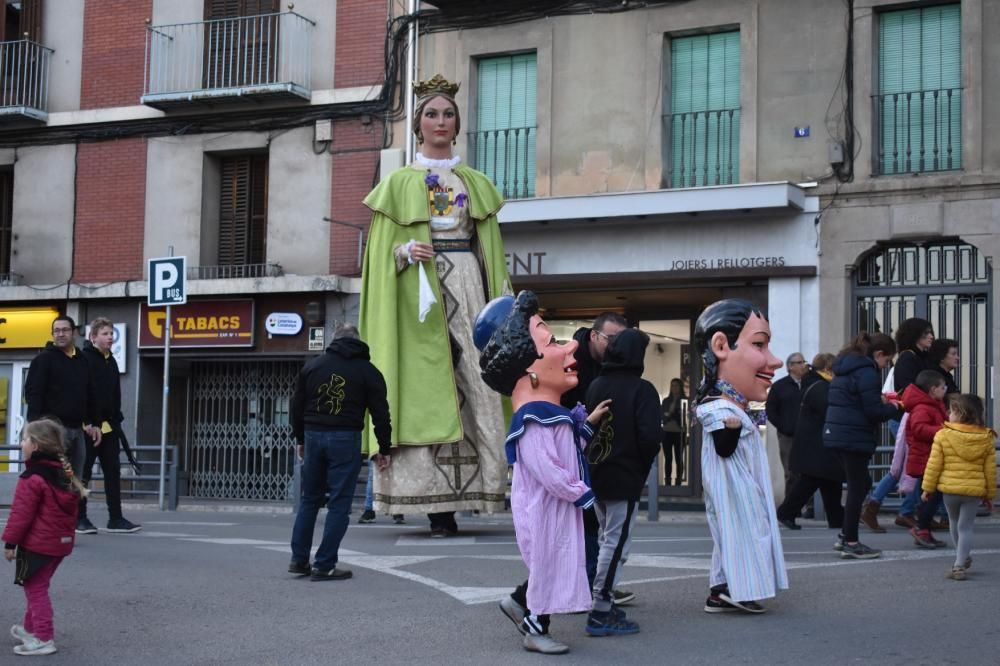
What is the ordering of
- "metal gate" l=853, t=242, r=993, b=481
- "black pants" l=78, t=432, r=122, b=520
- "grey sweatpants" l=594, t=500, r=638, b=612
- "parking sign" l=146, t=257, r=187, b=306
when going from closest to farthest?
1. "grey sweatpants" l=594, t=500, r=638, b=612
2. "black pants" l=78, t=432, r=122, b=520
3. "parking sign" l=146, t=257, r=187, b=306
4. "metal gate" l=853, t=242, r=993, b=481

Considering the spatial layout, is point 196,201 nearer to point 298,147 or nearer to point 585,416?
point 298,147

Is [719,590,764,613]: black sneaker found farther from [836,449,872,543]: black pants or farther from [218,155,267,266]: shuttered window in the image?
[218,155,267,266]: shuttered window

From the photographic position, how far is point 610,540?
7.11 m

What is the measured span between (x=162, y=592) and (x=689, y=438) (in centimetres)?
1259

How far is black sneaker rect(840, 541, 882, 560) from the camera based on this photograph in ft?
31.6

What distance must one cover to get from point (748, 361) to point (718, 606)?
3.97 ft

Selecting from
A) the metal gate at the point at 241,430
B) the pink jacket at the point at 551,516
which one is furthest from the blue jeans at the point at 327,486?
the metal gate at the point at 241,430

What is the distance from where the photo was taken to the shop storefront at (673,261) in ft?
61.5

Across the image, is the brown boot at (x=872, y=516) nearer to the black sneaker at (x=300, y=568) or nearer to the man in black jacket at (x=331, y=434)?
the man in black jacket at (x=331, y=434)

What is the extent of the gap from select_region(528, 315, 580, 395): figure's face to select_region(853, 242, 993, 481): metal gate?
1152 cm

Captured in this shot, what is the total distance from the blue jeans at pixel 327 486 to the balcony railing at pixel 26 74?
16.6m

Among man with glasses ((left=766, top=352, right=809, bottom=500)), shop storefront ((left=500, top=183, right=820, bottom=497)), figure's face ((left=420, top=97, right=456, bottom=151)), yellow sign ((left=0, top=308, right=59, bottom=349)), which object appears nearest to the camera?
figure's face ((left=420, top=97, right=456, bottom=151))

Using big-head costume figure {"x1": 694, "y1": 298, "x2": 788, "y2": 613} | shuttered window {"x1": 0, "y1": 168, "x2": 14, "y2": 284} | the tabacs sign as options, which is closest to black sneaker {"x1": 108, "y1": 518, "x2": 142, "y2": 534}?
big-head costume figure {"x1": 694, "y1": 298, "x2": 788, "y2": 613}

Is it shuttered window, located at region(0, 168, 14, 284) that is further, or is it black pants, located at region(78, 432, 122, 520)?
shuttered window, located at region(0, 168, 14, 284)
